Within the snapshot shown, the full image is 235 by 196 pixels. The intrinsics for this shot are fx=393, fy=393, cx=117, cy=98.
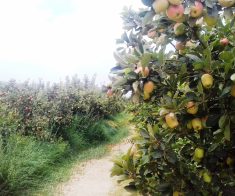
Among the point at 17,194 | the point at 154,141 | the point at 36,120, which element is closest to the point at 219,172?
the point at 154,141

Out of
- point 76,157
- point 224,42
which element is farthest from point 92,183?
point 224,42

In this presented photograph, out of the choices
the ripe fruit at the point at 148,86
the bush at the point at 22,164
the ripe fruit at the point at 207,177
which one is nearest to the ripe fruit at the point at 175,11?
the ripe fruit at the point at 148,86

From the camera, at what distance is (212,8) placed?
239 cm

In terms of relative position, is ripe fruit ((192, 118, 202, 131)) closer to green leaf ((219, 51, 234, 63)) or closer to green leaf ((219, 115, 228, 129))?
green leaf ((219, 115, 228, 129))

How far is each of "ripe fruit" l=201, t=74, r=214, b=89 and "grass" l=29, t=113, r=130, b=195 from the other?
4834 mm

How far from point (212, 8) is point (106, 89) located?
3.30 ft

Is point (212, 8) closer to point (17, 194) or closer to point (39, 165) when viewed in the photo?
point (17, 194)

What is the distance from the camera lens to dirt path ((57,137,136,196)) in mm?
6922

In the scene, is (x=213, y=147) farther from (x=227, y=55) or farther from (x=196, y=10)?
(x=196, y=10)

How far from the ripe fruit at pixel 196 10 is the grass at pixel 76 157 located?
4.98 m

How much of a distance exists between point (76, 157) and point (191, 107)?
7.57 m

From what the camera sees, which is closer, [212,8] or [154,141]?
[212,8]

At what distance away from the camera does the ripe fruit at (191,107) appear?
2.46 meters

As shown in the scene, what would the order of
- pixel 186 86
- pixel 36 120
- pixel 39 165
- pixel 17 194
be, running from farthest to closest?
pixel 36 120 < pixel 39 165 < pixel 17 194 < pixel 186 86
